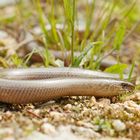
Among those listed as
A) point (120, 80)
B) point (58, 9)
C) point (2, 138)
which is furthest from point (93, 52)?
point (58, 9)

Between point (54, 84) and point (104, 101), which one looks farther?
point (104, 101)

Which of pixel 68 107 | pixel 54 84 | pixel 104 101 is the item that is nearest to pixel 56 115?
pixel 68 107

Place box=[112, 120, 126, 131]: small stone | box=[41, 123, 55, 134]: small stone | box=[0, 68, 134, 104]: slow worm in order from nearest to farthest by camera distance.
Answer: box=[41, 123, 55, 134]: small stone → box=[112, 120, 126, 131]: small stone → box=[0, 68, 134, 104]: slow worm

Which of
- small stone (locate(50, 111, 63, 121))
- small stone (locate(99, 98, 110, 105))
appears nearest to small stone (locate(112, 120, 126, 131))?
small stone (locate(50, 111, 63, 121))

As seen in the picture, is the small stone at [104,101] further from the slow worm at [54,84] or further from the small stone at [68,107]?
the small stone at [68,107]

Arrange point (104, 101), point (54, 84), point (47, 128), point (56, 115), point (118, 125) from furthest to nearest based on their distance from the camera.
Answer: point (104, 101), point (54, 84), point (56, 115), point (118, 125), point (47, 128)

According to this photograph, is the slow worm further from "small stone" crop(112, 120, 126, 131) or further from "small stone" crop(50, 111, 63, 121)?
"small stone" crop(112, 120, 126, 131)

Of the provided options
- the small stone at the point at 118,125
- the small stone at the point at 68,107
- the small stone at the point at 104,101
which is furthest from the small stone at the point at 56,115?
the small stone at the point at 104,101

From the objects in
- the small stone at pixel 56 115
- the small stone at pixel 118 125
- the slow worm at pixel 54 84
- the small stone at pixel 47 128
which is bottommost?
the small stone at pixel 118 125

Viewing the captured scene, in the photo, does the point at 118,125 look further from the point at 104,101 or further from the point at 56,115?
the point at 104,101
